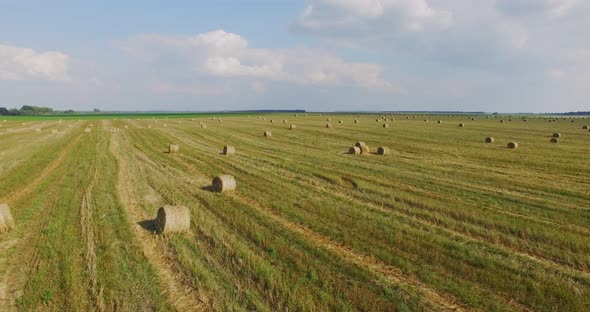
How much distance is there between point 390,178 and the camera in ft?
61.8

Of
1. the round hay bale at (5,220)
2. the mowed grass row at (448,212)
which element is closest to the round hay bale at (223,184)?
the mowed grass row at (448,212)

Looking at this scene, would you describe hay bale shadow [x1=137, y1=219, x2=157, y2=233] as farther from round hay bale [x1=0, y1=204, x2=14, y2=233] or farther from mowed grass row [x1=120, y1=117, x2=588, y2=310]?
mowed grass row [x1=120, y1=117, x2=588, y2=310]

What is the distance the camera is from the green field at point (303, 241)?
7.69 metres

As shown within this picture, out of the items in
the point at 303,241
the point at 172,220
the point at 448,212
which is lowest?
the point at 303,241

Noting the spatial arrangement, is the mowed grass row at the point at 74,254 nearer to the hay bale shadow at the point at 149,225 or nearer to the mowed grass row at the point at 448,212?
the hay bale shadow at the point at 149,225

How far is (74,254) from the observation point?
954 cm

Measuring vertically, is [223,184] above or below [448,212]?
above

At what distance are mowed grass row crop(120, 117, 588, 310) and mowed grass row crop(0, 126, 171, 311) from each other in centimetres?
529

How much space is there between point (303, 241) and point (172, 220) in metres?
4.05

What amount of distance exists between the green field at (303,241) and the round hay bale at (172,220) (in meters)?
0.34

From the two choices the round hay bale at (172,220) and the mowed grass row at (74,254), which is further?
the round hay bale at (172,220)

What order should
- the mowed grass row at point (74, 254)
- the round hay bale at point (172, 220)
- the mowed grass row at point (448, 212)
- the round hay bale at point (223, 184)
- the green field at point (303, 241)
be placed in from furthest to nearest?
the round hay bale at point (223, 184), the round hay bale at point (172, 220), the mowed grass row at point (448, 212), the green field at point (303, 241), the mowed grass row at point (74, 254)

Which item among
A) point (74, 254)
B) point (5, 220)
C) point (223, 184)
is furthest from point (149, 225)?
point (223, 184)

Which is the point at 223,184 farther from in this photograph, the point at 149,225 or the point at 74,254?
the point at 74,254
